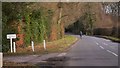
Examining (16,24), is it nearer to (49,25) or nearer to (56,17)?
(49,25)

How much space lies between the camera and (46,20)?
41.1 metres

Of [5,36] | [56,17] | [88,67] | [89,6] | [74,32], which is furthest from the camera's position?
[74,32]

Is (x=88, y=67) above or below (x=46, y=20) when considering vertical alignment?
below

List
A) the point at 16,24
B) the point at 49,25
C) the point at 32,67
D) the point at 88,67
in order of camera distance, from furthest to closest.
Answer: the point at 49,25
the point at 16,24
the point at 88,67
the point at 32,67

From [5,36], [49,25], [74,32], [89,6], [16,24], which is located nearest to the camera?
[5,36]

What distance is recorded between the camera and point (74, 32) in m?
103

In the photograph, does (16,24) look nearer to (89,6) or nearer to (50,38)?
(89,6)

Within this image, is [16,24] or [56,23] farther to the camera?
[56,23]

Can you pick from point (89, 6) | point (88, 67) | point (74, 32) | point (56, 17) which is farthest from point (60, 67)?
point (74, 32)

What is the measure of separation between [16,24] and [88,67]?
13.5 metres

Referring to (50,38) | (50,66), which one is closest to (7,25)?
(50,66)

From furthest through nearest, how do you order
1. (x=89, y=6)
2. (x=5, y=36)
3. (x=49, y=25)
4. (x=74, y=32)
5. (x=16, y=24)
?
(x=74, y=32)
(x=49, y=25)
(x=89, y=6)
(x=16, y=24)
(x=5, y=36)

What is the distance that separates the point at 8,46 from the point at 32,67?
38.9 ft

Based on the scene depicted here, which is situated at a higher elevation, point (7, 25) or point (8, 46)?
point (7, 25)
